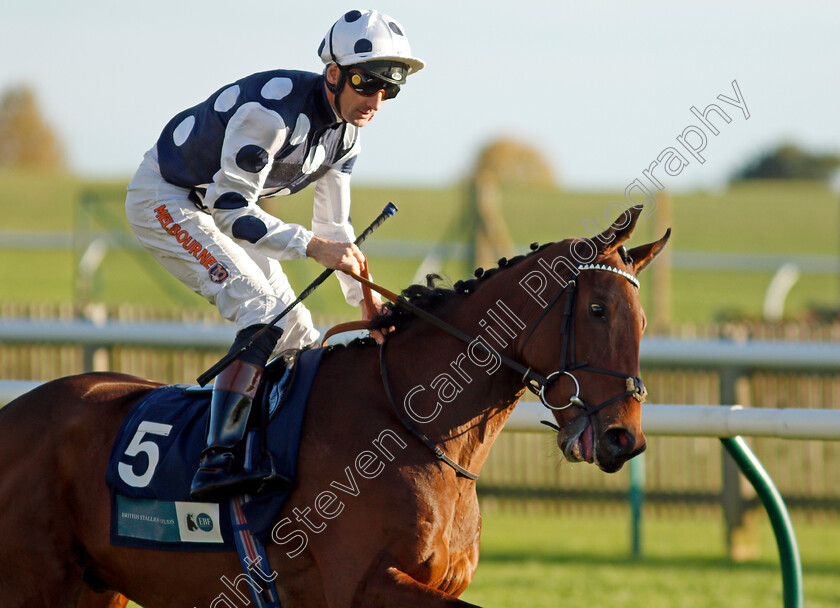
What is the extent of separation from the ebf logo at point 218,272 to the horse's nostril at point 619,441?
131 centimetres

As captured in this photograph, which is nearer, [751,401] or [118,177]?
[751,401]

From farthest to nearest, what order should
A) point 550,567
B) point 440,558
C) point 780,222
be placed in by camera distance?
point 780,222 → point 550,567 → point 440,558

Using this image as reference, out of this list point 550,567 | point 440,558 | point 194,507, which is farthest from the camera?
point 550,567

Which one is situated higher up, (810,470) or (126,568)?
(810,470)

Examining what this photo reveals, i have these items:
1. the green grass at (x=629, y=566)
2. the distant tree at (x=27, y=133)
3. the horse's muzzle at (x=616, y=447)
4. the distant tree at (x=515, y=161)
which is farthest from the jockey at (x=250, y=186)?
the distant tree at (x=27, y=133)

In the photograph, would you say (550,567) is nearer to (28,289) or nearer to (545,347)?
(545,347)

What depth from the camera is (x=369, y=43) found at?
327 centimetres

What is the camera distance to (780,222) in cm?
3562

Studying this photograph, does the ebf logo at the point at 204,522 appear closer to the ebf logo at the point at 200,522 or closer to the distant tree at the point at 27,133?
the ebf logo at the point at 200,522

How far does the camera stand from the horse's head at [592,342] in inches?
112

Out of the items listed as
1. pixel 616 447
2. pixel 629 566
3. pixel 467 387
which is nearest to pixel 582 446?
pixel 616 447

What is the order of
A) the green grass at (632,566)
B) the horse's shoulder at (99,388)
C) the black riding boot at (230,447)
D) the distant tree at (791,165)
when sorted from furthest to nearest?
the distant tree at (791,165)
the green grass at (632,566)
the horse's shoulder at (99,388)
the black riding boot at (230,447)

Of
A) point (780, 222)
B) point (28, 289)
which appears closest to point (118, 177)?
point (28, 289)

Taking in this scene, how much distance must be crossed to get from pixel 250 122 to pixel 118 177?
130 feet
